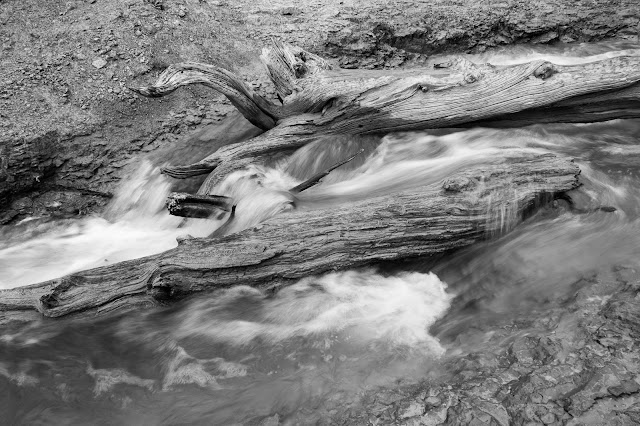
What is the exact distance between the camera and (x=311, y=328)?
4320 mm

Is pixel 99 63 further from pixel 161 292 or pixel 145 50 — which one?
pixel 161 292

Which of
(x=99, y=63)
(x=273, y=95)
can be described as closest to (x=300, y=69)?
(x=273, y=95)

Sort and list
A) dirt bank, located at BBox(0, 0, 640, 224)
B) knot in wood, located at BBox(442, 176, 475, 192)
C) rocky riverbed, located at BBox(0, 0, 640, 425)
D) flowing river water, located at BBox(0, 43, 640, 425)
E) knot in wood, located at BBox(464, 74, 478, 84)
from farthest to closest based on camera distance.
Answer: dirt bank, located at BBox(0, 0, 640, 224) → knot in wood, located at BBox(464, 74, 478, 84) → knot in wood, located at BBox(442, 176, 475, 192) → flowing river water, located at BBox(0, 43, 640, 425) → rocky riverbed, located at BBox(0, 0, 640, 425)

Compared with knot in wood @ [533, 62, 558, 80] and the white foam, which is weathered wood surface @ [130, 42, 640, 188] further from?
the white foam

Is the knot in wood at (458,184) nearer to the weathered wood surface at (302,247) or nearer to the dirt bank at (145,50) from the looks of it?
the weathered wood surface at (302,247)

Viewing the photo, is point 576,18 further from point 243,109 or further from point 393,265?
point 393,265

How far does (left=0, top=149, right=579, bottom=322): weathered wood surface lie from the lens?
4453 mm

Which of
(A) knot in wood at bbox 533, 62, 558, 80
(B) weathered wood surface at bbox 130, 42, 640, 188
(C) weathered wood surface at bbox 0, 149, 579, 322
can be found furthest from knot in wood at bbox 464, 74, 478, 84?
(C) weathered wood surface at bbox 0, 149, 579, 322

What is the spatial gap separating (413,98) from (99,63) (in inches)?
163

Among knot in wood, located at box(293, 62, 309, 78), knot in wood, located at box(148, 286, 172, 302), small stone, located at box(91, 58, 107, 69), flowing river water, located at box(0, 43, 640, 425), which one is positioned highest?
small stone, located at box(91, 58, 107, 69)

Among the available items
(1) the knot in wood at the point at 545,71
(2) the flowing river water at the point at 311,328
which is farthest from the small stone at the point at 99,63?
(1) the knot in wood at the point at 545,71

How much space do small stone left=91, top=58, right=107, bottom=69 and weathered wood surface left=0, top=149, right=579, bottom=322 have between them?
3802mm

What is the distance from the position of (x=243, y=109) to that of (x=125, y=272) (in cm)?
246

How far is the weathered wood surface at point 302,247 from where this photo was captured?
4.45 metres
